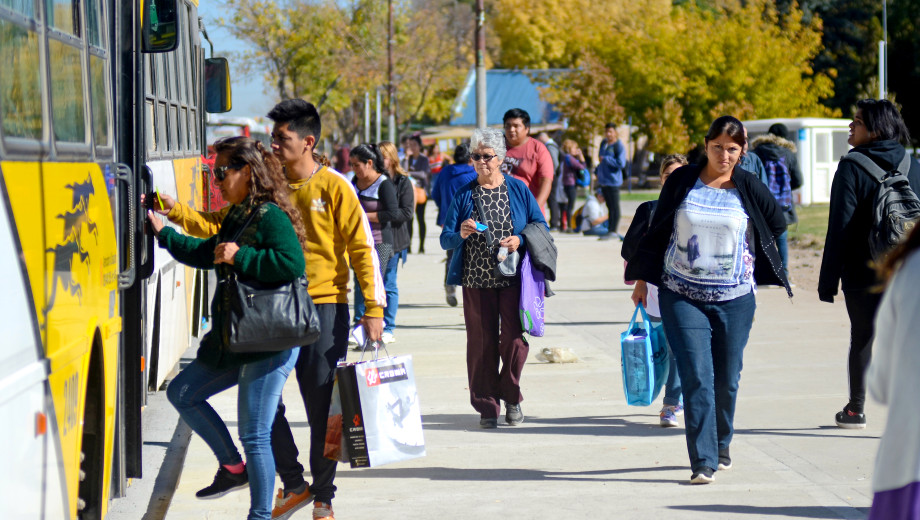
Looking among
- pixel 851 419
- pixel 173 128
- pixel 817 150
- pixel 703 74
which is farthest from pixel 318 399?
pixel 703 74

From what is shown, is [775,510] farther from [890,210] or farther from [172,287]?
[172,287]

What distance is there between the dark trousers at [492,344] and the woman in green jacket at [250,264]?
2469mm

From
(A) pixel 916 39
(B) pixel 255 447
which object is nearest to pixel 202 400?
(B) pixel 255 447

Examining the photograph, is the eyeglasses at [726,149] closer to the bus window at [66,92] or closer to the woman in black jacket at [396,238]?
the bus window at [66,92]

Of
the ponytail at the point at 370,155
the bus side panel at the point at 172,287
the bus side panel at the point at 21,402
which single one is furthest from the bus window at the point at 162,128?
the bus side panel at the point at 21,402

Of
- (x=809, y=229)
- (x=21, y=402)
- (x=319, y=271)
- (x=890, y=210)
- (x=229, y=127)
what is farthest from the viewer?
(x=229, y=127)

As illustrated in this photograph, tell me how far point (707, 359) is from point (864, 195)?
147 cm

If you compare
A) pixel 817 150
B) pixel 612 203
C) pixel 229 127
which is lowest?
pixel 612 203

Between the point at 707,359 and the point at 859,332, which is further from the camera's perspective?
the point at 859,332

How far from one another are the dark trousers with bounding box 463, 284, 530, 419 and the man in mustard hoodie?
2073mm

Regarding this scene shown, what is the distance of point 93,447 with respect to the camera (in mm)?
4785

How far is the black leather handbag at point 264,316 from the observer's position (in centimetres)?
470

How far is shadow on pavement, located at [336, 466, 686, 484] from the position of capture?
6.26m

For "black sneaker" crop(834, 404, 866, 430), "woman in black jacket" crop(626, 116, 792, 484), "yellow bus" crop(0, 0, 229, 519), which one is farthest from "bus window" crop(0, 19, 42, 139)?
"black sneaker" crop(834, 404, 866, 430)
